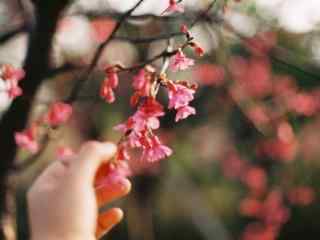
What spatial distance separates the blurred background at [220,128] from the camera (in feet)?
14.1

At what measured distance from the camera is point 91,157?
81.6 inches

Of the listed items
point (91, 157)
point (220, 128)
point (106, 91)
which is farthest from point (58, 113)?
point (220, 128)

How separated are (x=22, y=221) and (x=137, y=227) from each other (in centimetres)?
201

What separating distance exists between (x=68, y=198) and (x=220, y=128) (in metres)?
12.0

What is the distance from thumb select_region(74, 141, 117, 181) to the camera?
204 centimetres

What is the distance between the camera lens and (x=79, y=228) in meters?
1.98

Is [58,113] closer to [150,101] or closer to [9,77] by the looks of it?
[9,77]

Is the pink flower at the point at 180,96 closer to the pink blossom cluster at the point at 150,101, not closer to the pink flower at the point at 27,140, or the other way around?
the pink blossom cluster at the point at 150,101

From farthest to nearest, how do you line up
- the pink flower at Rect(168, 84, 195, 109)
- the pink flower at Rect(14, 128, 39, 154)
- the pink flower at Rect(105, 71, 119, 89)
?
the pink flower at Rect(14, 128, 39, 154) < the pink flower at Rect(105, 71, 119, 89) < the pink flower at Rect(168, 84, 195, 109)

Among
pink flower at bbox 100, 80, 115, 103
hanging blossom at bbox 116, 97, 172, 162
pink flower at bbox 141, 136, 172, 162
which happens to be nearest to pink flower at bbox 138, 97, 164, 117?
hanging blossom at bbox 116, 97, 172, 162

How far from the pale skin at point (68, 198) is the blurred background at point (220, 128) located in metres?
1.06

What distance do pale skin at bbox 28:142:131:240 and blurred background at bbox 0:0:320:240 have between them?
106 centimetres

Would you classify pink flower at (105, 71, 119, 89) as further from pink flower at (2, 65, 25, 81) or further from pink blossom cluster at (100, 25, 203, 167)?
pink flower at (2, 65, 25, 81)

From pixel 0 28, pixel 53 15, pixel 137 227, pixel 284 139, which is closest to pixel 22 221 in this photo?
pixel 137 227
